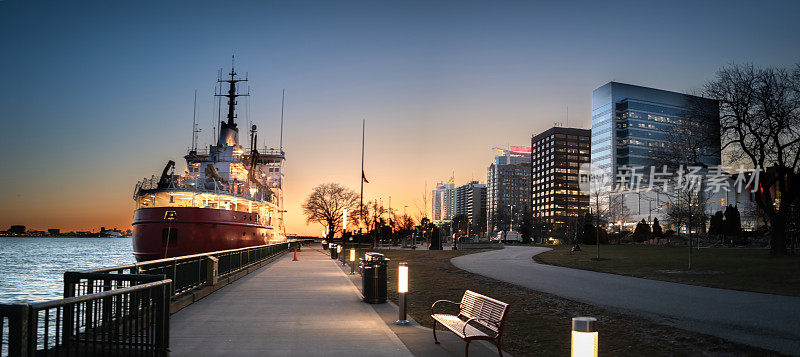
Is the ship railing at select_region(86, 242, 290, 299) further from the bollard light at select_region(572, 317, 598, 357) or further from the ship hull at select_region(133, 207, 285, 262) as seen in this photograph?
the ship hull at select_region(133, 207, 285, 262)

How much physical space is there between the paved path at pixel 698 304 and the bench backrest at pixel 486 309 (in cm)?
452

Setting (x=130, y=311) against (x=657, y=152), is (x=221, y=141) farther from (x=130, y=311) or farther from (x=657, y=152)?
(x=130, y=311)

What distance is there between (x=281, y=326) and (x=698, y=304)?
10280 mm

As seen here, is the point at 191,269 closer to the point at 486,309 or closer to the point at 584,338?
the point at 486,309

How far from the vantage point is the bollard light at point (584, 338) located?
4449 mm

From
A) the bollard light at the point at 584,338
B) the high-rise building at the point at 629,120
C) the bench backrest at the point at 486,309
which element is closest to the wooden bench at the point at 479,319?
the bench backrest at the point at 486,309

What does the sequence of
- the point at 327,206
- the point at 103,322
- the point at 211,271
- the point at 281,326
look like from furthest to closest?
the point at 327,206 → the point at 211,271 → the point at 281,326 → the point at 103,322

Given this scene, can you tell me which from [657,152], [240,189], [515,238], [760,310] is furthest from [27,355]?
[515,238]

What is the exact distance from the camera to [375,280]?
12.8m

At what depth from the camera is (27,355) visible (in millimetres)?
3721

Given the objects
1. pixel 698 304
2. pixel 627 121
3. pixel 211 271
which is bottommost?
pixel 698 304

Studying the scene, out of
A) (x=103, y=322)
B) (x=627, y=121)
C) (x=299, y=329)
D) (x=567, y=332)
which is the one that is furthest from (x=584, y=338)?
(x=627, y=121)

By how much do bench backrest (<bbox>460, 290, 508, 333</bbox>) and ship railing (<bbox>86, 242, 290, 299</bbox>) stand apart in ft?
13.9

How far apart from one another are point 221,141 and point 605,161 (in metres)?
140
